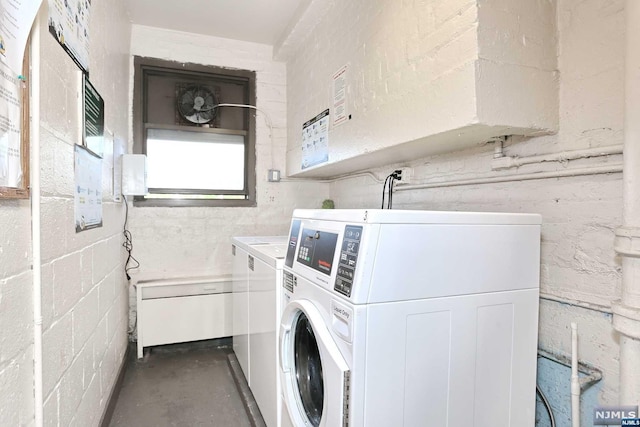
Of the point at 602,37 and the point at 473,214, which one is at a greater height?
the point at 602,37

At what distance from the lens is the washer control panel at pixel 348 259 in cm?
106

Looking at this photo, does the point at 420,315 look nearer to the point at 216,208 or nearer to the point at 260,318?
the point at 260,318

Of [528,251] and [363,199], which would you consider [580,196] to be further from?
[363,199]

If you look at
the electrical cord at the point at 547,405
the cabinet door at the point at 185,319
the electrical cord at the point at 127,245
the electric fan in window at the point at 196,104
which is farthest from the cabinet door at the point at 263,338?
the electric fan in window at the point at 196,104

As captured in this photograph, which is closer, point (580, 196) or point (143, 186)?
point (580, 196)

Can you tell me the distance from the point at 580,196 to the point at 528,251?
279 mm

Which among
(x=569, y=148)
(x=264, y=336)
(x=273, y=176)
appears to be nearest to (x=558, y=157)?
(x=569, y=148)

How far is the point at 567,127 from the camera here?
1.35 meters

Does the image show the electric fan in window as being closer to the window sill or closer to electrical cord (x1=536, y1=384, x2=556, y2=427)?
the window sill

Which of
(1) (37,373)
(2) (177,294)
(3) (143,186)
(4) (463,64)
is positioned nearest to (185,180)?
(3) (143,186)

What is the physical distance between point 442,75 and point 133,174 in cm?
230

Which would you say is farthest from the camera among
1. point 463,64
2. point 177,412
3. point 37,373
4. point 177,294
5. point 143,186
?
point 177,294

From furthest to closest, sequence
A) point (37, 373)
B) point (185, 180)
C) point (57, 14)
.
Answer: point (185, 180) < point (57, 14) < point (37, 373)

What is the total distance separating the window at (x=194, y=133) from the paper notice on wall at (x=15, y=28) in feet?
7.33
